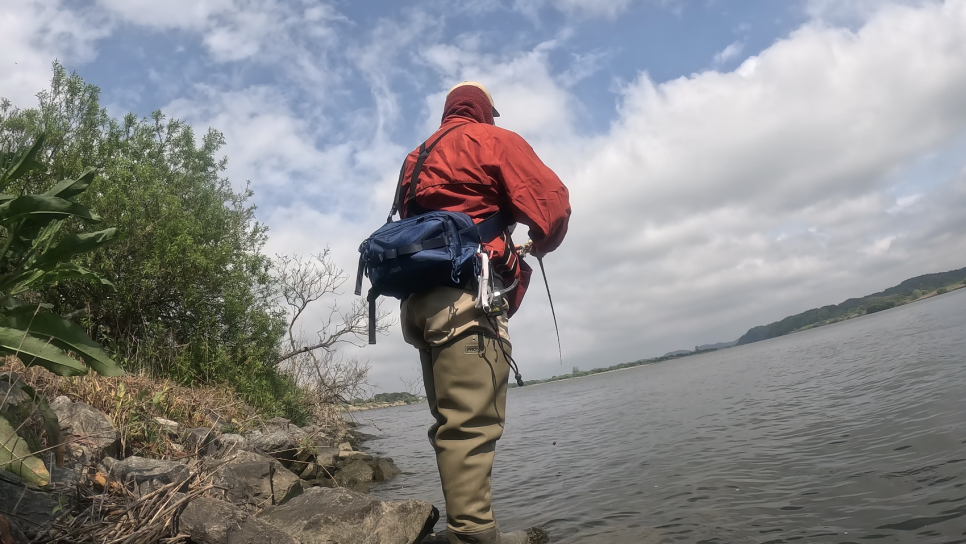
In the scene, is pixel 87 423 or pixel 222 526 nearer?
pixel 222 526

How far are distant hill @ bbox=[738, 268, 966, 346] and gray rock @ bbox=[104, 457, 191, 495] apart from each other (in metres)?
101

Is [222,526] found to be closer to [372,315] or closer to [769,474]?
[372,315]

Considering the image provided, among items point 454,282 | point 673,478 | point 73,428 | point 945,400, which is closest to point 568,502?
point 673,478

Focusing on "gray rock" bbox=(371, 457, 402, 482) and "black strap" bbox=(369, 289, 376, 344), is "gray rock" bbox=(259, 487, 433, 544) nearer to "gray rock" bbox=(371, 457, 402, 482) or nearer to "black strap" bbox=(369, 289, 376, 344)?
"black strap" bbox=(369, 289, 376, 344)

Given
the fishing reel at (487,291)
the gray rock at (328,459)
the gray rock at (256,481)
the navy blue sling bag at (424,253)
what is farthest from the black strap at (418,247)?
the gray rock at (328,459)

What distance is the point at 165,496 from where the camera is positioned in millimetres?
2572

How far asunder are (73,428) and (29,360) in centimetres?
154

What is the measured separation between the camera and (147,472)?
11.3ft

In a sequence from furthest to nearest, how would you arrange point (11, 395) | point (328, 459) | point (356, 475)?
point (328, 459) → point (356, 475) → point (11, 395)

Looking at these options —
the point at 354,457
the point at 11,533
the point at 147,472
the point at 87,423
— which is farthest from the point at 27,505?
the point at 354,457

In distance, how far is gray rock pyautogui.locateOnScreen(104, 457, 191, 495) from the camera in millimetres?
2867

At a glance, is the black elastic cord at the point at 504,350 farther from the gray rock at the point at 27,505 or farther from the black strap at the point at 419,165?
the gray rock at the point at 27,505

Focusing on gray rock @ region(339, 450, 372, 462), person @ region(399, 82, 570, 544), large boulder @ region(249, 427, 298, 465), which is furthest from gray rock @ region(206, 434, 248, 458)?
gray rock @ region(339, 450, 372, 462)

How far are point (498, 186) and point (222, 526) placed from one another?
2.23m
